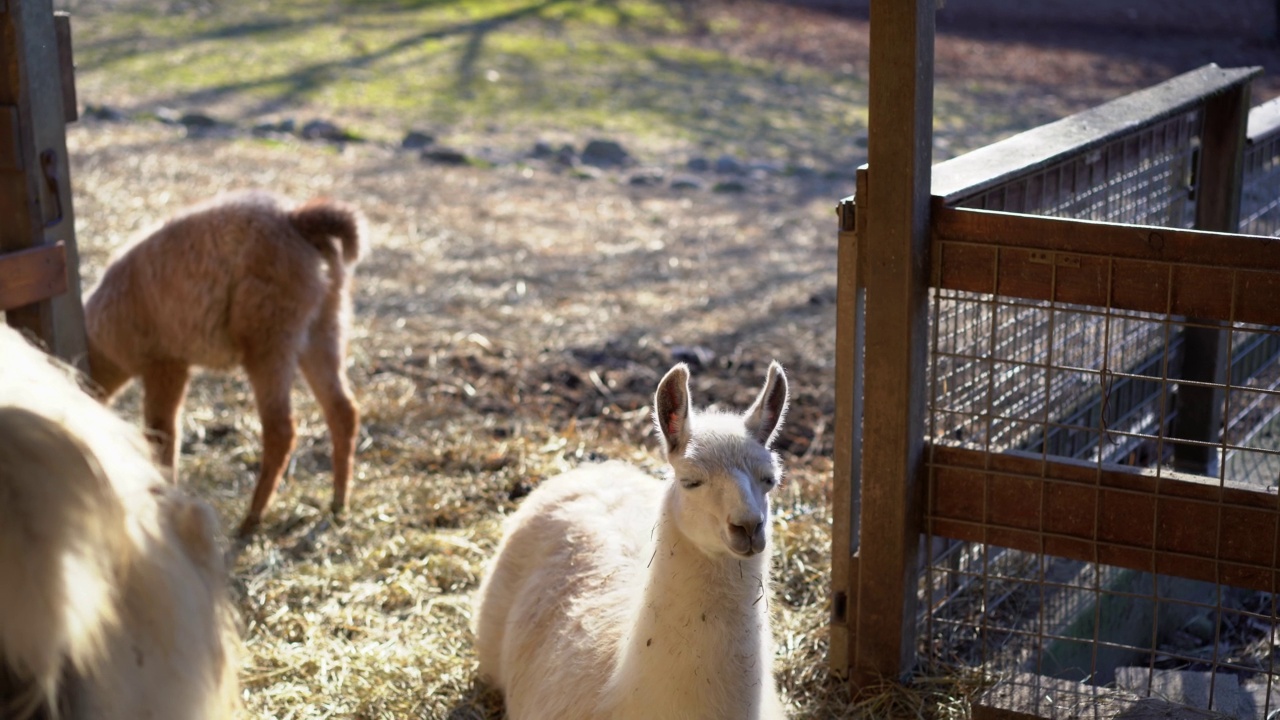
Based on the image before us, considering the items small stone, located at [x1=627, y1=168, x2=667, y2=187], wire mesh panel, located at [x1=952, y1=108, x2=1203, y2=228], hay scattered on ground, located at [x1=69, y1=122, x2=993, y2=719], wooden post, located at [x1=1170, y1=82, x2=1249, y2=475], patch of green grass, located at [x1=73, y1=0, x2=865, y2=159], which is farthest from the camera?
patch of green grass, located at [x1=73, y1=0, x2=865, y2=159]

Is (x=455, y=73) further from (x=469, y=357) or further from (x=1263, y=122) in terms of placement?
(x=1263, y=122)

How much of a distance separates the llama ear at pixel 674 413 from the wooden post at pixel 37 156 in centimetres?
224

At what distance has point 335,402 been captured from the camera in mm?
5180

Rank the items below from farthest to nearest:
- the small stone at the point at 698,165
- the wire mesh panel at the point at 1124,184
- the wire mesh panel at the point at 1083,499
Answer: the small stone at the point at 698,165
the wire mesh panel at the point at 1124,184
the wire mesh panel at the point at 1083,499

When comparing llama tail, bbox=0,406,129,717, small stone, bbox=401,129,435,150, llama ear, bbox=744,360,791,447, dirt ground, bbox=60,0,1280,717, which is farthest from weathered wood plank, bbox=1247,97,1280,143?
small stone, bbox=401,129,435,150

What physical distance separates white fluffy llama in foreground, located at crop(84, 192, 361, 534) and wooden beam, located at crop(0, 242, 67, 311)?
0.93 m

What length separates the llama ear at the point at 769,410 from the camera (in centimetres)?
287

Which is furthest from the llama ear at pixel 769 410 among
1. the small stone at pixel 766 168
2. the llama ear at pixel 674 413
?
the small stone at pixel 766 168

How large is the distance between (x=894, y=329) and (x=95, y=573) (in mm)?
2185

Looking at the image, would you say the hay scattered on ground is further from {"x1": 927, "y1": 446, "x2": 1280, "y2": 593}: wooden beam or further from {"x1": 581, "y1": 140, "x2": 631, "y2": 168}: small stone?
{"x1": 581, "y1": 140, "x2": 631, "y2": 168}: small stone

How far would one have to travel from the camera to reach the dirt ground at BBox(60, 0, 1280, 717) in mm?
4227

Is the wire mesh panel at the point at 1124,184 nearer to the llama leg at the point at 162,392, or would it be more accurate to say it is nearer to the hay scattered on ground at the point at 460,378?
the hay scattered on ground at the point at 460,378

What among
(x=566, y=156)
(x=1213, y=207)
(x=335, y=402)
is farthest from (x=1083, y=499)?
(x=566, y=156)

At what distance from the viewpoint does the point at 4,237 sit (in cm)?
389
